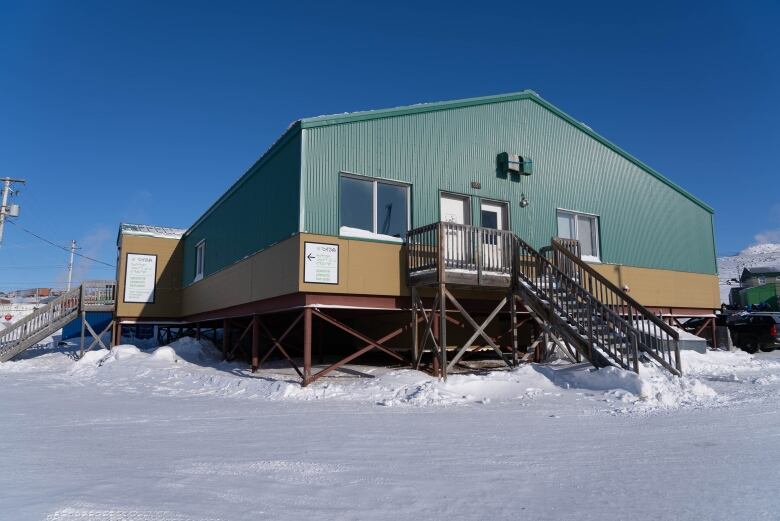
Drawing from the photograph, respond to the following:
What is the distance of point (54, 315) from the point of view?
22656 millimetres

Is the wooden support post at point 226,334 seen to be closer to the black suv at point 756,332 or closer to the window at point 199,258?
the window at point 199,258

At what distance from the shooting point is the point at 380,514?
3996 mm

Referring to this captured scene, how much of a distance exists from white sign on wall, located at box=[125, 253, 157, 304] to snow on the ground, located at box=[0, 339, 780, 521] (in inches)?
431

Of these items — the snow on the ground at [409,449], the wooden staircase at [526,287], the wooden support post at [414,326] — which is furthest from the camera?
the wooden support post at [414,326]

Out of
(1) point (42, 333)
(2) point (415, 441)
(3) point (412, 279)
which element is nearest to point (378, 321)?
(3) point (412, 279)

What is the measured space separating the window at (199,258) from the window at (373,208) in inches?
384

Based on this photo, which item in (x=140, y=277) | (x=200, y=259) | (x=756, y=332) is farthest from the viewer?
(x=140, y=277)

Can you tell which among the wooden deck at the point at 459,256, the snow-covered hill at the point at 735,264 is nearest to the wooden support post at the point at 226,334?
the wooden deck at the point at 459,256

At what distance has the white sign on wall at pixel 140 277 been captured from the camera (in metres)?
22.6

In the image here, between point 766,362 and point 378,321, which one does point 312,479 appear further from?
point 766,362

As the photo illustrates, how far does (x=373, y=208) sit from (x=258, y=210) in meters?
3.46

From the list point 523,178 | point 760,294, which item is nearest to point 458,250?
point 523,178

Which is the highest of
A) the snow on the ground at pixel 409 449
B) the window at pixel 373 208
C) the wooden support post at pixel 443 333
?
the window at pixel 373 208

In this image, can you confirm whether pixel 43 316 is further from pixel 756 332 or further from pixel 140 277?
pixel 756 332
